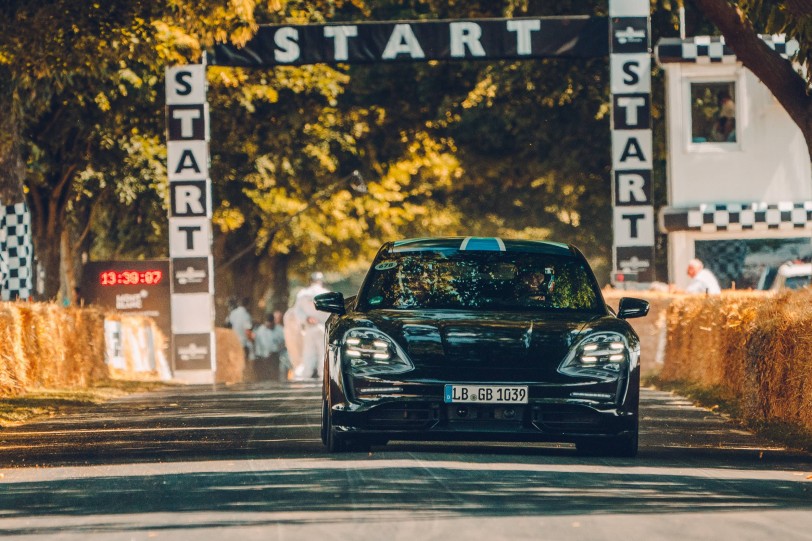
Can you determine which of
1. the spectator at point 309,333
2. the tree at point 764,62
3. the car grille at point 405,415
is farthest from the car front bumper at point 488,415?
the spectator at point 309,333

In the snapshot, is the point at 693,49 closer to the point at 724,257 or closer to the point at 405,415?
the point at 724,257

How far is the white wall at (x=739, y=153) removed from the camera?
33031 millimetres

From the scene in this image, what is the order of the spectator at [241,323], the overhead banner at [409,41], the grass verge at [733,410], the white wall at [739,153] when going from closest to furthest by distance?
the grass verge at [733,410] → the overhead banner at [409,41] → the white wall at [739,153] → the spectator at [241,323]

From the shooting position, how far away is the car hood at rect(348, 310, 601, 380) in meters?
11.4

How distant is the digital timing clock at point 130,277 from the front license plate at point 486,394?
22920mm

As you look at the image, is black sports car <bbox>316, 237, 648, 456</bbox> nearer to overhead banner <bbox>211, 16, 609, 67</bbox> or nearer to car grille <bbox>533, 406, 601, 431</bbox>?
car grille <bbox>533, 406, 601, 431</bbox>

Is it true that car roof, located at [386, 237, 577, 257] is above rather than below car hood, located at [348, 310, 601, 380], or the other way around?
above

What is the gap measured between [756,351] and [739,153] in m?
17.7

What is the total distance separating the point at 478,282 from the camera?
41.0 ft

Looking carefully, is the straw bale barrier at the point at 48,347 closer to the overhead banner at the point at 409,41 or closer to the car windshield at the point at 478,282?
the overhead banner at the point at 409,41

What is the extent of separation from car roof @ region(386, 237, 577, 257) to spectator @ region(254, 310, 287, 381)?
2972cm

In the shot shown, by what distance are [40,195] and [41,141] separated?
203 centimetres

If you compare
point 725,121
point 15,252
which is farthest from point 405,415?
point 725,121

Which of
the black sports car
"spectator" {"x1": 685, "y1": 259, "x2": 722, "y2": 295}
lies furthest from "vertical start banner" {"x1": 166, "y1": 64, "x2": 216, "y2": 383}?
the black sports car
